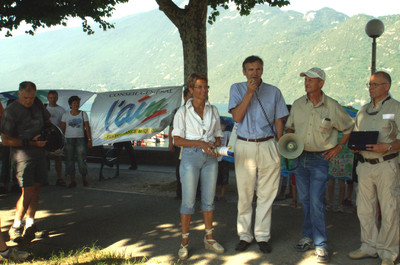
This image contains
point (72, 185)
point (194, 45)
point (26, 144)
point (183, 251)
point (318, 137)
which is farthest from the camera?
point (72, 185)

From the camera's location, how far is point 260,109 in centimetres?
473

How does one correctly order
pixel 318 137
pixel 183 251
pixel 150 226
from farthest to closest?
pixel 150 226, pixel 183 251, pixel 318 137

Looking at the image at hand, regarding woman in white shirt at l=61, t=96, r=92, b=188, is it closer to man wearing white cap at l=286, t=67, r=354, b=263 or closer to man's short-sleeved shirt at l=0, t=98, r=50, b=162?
man's short-sleeved shirt at l=0, t=98, r=50, b=162

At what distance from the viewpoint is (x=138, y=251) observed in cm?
496

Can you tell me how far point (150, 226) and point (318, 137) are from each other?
2676 mm

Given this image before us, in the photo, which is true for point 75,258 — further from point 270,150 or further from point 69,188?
point 69,188

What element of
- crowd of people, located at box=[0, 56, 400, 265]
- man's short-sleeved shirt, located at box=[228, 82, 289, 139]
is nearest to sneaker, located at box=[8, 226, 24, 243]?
crowd of people, located at box=[0, 56, 400, 265]

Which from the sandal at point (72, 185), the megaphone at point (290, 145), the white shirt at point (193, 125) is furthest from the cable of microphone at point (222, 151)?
the sandal at point (72, 185)

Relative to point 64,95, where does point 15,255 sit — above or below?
below

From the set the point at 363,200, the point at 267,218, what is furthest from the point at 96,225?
the point at 363,200

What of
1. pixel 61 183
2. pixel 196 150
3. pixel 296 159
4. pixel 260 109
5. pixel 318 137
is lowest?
pixel 61 183

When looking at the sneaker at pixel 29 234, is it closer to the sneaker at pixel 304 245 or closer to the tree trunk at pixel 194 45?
the sneaker at pixel 304 245

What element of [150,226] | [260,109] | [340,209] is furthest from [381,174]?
[150,226]

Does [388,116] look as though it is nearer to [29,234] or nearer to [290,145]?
[290,145]
